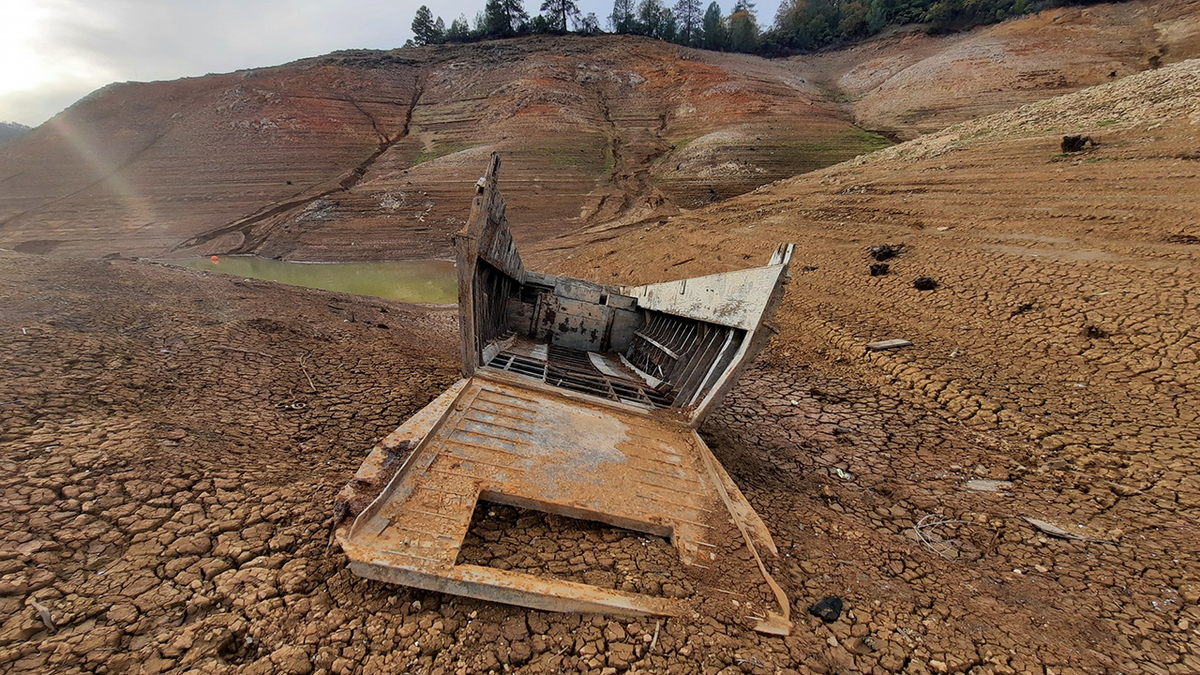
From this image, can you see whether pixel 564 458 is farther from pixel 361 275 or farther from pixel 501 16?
pixel 501 16

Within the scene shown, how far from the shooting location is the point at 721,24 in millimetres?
51000

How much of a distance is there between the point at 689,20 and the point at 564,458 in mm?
67535

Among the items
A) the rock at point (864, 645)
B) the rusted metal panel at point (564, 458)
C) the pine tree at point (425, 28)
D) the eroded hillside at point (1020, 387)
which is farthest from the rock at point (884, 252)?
the pine tree at point (425, 28)

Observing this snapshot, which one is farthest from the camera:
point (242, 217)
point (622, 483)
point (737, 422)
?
point (242, 217)

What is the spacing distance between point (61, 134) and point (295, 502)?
153 feet

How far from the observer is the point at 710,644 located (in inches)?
81.2

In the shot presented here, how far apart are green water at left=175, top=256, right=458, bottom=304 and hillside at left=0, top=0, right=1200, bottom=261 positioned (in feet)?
3.15

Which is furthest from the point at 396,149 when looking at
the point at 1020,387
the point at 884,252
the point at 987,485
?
the point at 987,485

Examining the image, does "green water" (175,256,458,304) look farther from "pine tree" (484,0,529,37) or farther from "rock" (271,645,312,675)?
"pine tree" (484,0,529,37)

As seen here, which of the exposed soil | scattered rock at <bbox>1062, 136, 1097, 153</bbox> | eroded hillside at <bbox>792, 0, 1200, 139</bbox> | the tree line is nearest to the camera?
the exposed soil

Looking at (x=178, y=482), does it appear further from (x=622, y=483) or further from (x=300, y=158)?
(x=300, y=158)

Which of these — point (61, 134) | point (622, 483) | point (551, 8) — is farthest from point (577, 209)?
point (551, 8)

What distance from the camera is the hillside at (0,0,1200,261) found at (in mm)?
20328

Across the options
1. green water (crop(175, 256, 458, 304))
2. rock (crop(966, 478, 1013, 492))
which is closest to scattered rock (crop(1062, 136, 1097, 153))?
rock (crop(966, 478, 1013, 492))
